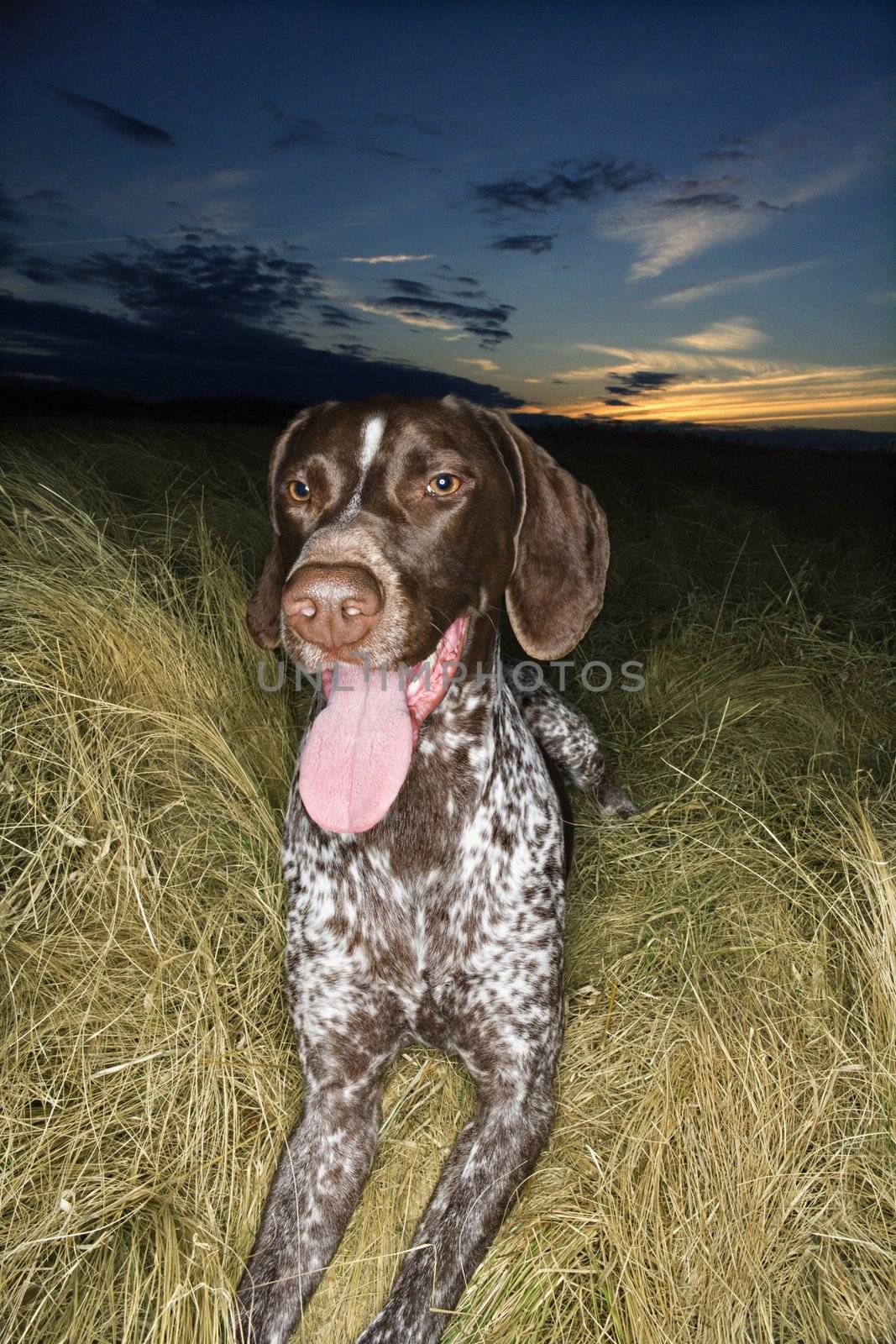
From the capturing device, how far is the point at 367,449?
94.1 inches

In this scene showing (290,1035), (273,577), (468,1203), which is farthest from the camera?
(273,577)

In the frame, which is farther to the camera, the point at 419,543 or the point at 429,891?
the point at 429,891

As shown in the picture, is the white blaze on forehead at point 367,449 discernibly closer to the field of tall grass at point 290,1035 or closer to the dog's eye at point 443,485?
the dog's eye at point 443,485

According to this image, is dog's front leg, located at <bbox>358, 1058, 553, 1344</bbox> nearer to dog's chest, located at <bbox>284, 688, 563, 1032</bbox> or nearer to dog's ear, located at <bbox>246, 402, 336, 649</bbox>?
dog's chest, located at <bbox>284, 688, 563, 1032</bbox>

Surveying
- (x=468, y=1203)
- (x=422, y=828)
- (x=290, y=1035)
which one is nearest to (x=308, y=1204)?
(x=468, y=1203)

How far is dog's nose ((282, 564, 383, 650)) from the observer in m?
1.97

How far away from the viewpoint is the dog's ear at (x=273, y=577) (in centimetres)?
272

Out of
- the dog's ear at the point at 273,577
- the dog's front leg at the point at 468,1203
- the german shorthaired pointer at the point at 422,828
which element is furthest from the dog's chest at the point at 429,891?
the dog's ear at the point at 273,577

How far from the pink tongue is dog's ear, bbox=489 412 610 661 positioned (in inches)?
18.4

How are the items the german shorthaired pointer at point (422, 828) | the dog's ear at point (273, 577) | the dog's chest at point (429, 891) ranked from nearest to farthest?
the german shorthaired pointer at point (422, 828) < the dog's chest at point (429, 891) < the dog's ear at point (273, 577)

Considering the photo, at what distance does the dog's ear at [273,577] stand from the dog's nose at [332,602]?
0.71 metres

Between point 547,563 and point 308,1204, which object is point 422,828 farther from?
point 308,1204

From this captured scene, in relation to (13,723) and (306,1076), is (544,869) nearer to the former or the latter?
(306,1076)

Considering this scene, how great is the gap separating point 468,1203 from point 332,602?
1431 mm
